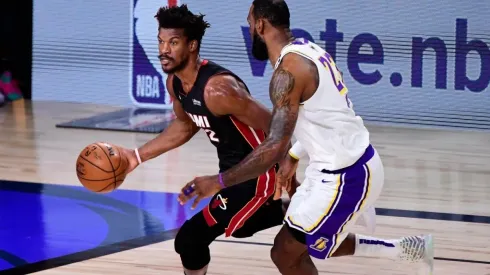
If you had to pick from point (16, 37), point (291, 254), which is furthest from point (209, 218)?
point (16, 37)

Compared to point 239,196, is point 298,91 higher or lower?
higher

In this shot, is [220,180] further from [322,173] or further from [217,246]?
[217,246]

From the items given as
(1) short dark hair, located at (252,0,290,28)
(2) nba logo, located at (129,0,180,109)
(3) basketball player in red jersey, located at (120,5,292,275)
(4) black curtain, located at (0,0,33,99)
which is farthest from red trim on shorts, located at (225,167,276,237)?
(4) black curtain, located at (0,0,33,99)

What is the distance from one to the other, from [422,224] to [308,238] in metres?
2.73

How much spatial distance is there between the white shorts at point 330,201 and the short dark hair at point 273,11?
681 mm

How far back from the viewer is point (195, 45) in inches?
198

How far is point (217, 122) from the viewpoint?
16.3 ft

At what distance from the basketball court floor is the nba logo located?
1.36 meters

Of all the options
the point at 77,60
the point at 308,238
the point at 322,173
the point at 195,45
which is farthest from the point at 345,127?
the point at 77,60

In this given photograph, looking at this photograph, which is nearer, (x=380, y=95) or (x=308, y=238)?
(x=308, y=238)

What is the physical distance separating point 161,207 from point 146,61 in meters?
4.65

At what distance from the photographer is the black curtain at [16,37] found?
488 inches

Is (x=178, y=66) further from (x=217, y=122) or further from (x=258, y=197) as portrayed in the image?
(x=258, y=197)

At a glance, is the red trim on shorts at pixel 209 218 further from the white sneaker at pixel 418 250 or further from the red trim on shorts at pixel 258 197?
the white sneaker at pixel 418 250
